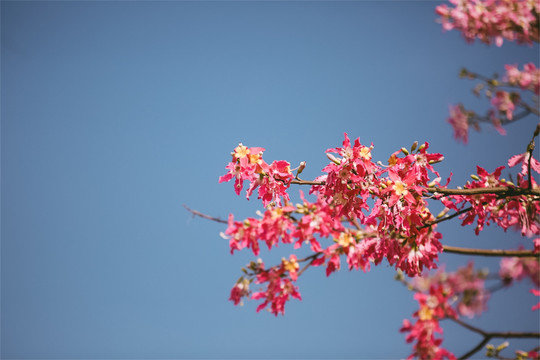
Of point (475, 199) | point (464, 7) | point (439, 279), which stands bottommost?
point (439, 279)

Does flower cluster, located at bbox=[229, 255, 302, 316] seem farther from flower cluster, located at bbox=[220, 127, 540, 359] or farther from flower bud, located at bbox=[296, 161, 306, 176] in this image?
flower bud, located at bbox=[296, 161, 306, 176]

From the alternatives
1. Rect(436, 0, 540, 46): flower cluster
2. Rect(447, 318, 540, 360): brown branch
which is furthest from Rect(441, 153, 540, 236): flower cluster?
Rect(436, 0, 540, 46): flower cluster

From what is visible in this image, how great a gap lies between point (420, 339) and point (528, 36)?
4.39 meters

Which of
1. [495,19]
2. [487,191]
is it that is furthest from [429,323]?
[495,19]

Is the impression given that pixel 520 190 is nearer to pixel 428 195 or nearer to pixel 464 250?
pixel 428 195

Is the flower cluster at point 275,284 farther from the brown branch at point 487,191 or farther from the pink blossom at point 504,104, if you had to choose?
the pink blossom at point 504,104

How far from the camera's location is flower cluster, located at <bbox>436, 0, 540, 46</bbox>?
5234mm

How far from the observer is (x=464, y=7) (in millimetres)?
5848

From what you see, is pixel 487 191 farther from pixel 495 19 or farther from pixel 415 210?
pixel 495 19

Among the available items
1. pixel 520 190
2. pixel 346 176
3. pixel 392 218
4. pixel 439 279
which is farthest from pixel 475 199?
pixel 439 279

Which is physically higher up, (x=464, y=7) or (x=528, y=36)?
(x=464, y=7)

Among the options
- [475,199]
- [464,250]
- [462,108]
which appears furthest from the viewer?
[462,108]

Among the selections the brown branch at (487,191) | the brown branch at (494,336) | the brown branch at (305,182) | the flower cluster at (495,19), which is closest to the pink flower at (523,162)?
the brown branch at (487,191)

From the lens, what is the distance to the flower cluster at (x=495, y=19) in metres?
5.23
